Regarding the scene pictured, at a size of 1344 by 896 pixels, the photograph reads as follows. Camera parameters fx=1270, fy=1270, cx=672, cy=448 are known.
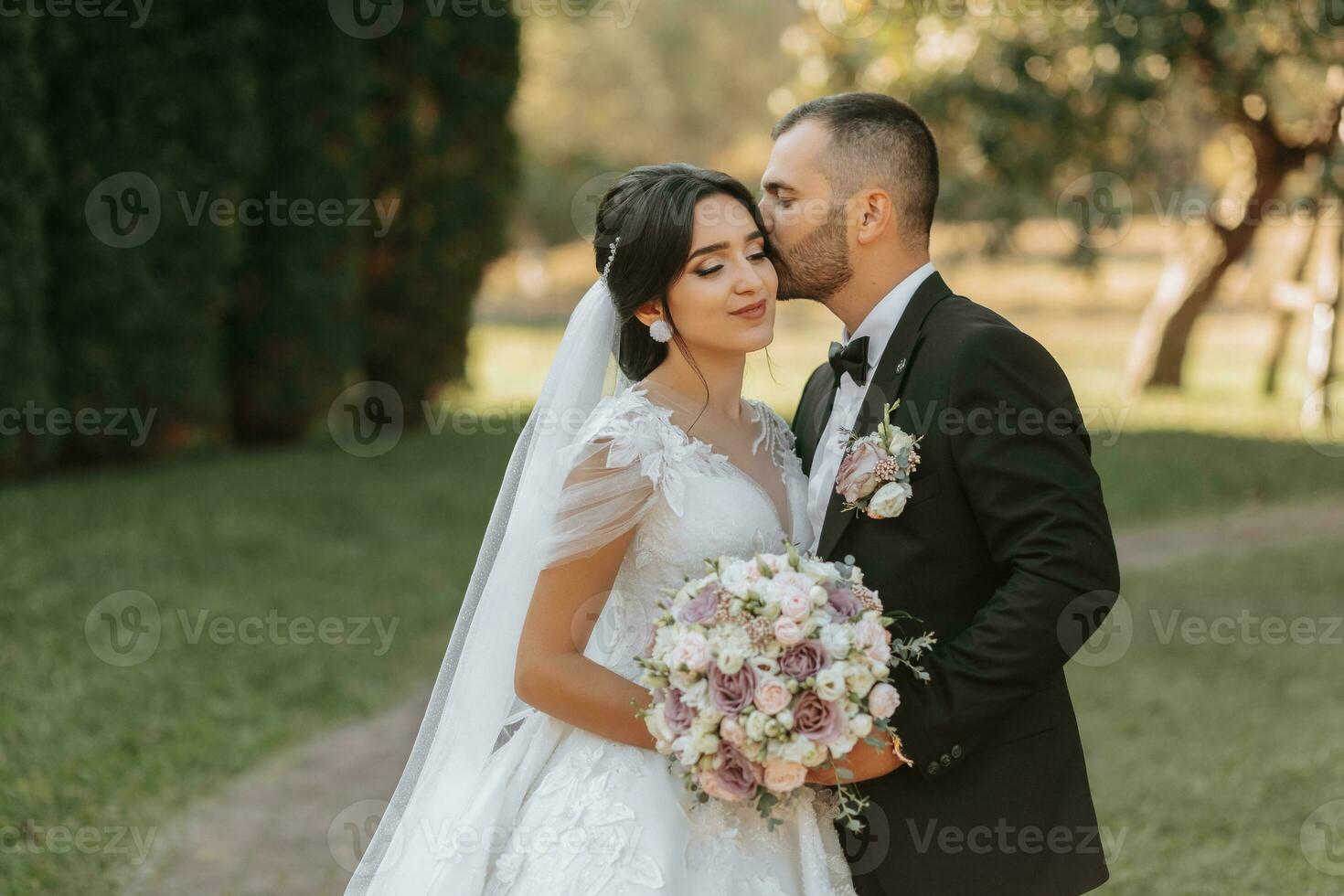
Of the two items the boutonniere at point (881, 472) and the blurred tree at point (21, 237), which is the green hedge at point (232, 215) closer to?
the blurred tree at point (21, 237)

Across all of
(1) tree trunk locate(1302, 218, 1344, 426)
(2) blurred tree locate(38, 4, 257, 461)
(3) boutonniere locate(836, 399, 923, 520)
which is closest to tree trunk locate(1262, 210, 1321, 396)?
(1) tree trunk locate(1302, 218, 1344, 426)

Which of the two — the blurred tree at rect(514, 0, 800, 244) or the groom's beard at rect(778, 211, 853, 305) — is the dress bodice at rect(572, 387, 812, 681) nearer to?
the groom's beard at rect(778, 211, 853, 305)

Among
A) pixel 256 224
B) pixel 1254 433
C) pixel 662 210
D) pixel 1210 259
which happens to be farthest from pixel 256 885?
pixel 1210 259

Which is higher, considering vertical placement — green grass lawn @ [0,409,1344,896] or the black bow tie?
the black bow tie

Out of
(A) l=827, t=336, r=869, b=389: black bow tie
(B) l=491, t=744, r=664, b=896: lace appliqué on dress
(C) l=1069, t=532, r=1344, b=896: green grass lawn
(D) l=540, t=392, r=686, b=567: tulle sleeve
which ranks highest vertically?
(A) l=827, t=336, r=869, b=389: black bow tie

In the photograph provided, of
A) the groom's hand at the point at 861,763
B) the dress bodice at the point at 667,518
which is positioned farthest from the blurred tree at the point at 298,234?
the groom's hand at the point at 861,763

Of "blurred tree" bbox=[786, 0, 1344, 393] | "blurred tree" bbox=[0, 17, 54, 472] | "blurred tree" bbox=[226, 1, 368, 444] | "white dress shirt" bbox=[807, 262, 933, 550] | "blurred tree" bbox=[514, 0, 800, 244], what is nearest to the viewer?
"white dress shirt" bbox=[807, 262, 933, 550]

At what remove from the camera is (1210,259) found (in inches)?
551

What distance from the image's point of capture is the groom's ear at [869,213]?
9.75 ft

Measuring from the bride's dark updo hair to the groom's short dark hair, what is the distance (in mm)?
241

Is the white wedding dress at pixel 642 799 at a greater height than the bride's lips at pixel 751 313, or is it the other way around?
the bride's lips at pixel 751 313

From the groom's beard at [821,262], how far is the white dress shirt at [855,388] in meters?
0.12

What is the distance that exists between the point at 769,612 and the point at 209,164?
8.35 metres

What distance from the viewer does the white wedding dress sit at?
8.93 ft
